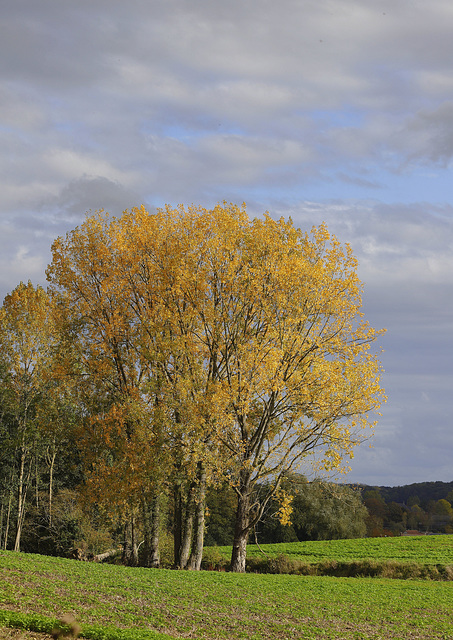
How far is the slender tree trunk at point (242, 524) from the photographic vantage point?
2770cm

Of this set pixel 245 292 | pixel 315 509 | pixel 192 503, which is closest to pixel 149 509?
pixel 192 503

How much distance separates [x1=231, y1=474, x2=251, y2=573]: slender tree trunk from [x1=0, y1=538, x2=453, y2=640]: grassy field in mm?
2691

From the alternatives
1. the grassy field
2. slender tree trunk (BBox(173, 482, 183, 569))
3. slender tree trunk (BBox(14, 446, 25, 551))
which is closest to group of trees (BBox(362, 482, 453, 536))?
slender tree trunk (BBox(14, 446, 25, 551))

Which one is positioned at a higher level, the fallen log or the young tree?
the young tree

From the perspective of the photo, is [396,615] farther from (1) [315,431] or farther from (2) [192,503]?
(2) [192,503]

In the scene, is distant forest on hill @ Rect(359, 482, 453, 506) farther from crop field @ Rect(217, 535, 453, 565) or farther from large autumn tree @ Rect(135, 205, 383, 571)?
large autumn tree @ Rect(135, 205, 383, 571)

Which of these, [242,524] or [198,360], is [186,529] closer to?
[242,524]

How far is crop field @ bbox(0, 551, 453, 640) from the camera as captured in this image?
14.3 meters

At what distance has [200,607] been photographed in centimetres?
1758

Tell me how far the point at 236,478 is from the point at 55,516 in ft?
75.0

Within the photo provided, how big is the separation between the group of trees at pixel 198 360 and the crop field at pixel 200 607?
13.1ft

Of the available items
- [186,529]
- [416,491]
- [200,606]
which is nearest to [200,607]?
[200,606]

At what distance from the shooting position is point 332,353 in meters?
27.7

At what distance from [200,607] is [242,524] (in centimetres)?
1067
